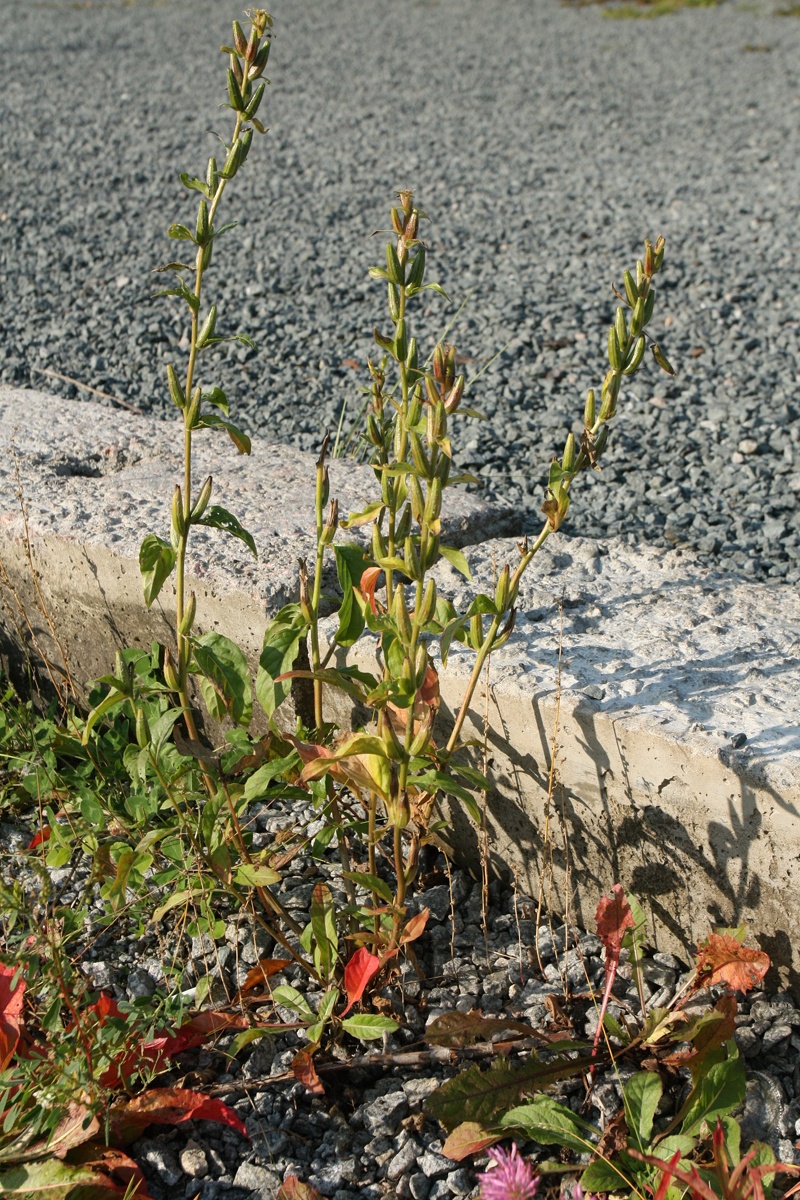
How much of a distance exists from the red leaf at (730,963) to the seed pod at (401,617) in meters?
0.69

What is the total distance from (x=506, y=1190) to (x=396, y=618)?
0.71 metres

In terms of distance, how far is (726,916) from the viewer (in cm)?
179

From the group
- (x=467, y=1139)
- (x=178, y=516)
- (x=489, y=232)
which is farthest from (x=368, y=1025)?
(x=489, y=232)

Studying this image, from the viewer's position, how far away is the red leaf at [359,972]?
1698mm

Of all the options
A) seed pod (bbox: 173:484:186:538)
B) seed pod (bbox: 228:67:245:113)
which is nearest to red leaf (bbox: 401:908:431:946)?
seed pod (bbox: 173:484:186:538)

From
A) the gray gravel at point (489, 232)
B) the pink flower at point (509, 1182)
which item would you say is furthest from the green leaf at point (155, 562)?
the gray gravel at point (489, 232)

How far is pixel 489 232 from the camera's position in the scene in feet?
17.1

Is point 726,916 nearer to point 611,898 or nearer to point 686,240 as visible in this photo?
point 611,898

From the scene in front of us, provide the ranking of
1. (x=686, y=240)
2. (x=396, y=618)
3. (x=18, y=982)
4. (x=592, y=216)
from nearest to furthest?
(x=396, y=618), (x=18, y=982), (x=686, y=240), (x=592, y=216)

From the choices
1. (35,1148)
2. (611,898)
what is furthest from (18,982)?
(611,898)

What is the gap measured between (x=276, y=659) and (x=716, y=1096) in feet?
2.98

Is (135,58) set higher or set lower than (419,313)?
higher

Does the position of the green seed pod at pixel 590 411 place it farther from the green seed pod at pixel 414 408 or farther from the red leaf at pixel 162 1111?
the red leaf at pixel 162 1111

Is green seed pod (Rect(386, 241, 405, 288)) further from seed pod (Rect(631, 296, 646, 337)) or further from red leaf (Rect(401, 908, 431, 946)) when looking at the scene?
red leaf (Rect(401, 908, 431, 946))
